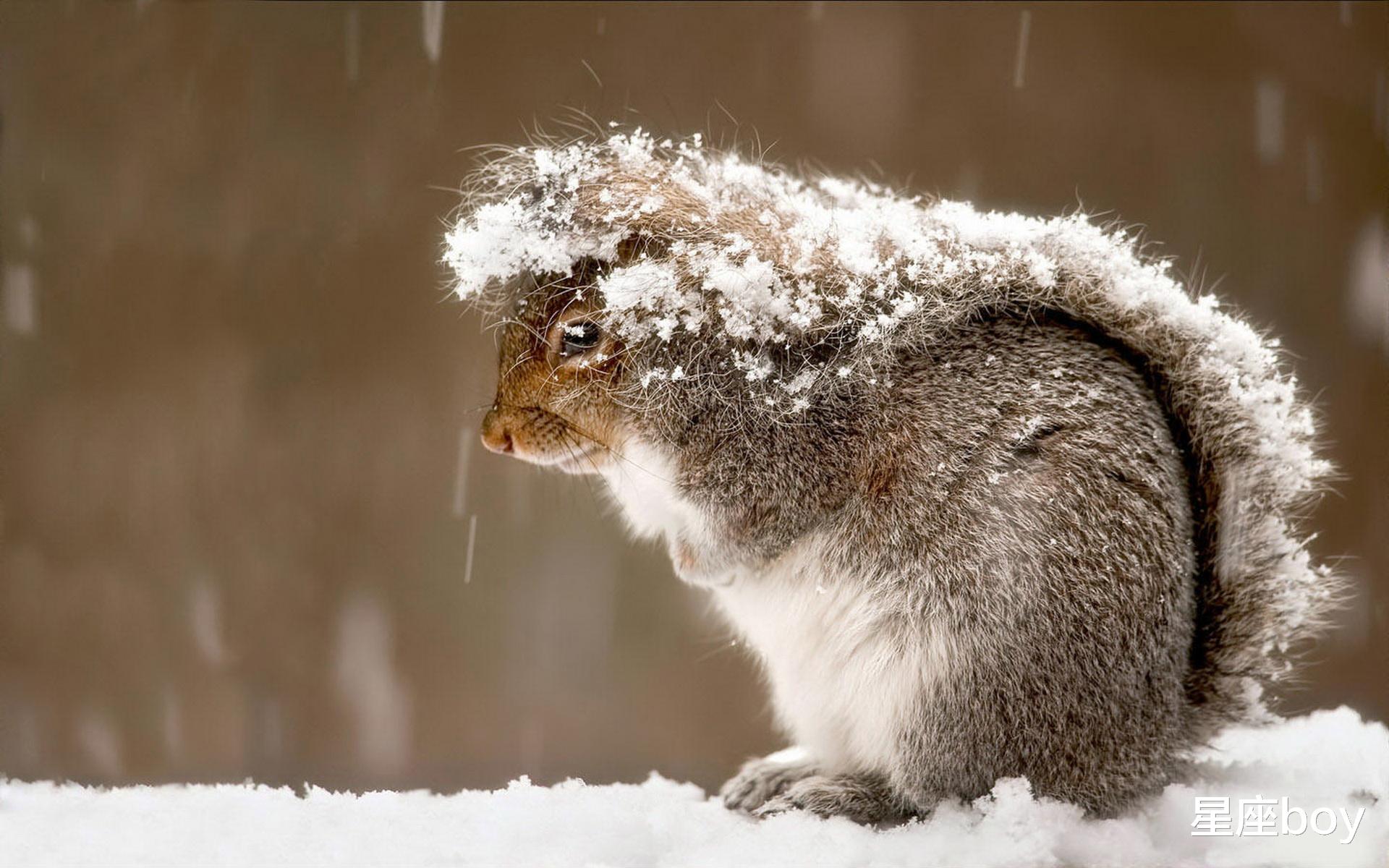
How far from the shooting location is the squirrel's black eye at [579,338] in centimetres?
148

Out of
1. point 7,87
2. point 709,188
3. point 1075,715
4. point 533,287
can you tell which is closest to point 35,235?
point 7,87

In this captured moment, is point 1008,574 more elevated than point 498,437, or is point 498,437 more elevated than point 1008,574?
point 498,437

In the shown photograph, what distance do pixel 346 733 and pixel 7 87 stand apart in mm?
1699

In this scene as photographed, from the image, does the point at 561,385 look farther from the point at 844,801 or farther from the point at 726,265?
the point at 844,801

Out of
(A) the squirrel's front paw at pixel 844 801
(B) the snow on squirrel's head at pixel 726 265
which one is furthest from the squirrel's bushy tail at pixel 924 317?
(A) the squirrel's front paw at pixel 844 801

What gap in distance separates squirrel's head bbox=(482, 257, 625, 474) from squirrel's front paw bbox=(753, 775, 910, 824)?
1.59ft

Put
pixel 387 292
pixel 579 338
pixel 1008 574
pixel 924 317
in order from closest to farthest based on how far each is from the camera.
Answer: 1. pixel 1008 574
2. pixel 924 317
3. pixel 579 338
4. pixel 387 292

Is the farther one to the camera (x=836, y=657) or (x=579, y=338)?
(x=579, y=338)

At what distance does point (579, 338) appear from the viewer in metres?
1.48

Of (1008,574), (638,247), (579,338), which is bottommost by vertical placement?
(1008,574)

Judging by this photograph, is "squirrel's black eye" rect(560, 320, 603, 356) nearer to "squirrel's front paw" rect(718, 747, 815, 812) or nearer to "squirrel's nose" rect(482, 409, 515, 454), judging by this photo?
"squirrel's nose" rect(482, 409, 515, 454)

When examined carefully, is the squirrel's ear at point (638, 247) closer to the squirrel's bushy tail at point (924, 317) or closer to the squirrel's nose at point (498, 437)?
the squirrel's bushy tail at point (924, 317)

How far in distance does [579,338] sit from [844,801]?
666 millimetres

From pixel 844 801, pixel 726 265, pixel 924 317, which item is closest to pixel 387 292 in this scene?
pixel 726 265
